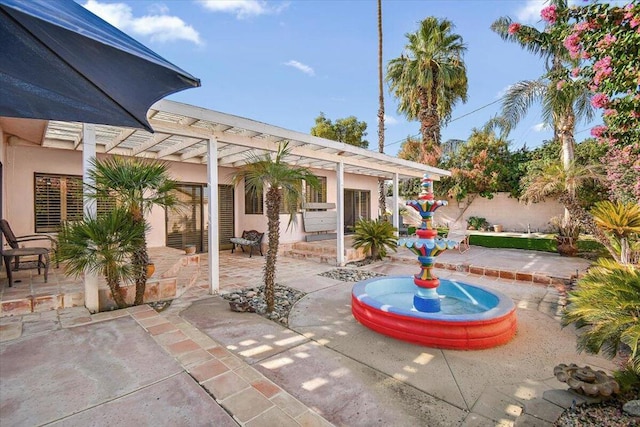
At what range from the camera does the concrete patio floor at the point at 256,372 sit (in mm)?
2354

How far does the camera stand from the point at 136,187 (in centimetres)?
451

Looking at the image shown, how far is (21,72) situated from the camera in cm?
155

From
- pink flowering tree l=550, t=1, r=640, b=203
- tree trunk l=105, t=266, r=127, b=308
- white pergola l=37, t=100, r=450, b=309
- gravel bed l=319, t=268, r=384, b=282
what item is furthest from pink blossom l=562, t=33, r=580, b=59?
tree trunk l=105, t=266, r=127, b=308

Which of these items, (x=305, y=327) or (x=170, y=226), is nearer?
(x=305, y=327)

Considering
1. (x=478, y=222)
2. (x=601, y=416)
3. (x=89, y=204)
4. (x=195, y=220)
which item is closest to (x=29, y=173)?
(x=195, y=220)

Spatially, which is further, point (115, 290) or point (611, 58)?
point (115, 290)

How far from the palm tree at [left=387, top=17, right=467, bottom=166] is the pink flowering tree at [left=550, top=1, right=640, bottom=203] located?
1163 cm

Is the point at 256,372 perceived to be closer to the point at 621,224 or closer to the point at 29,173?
the point at 621,224

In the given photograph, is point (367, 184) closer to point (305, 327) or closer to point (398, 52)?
point (398, 52)

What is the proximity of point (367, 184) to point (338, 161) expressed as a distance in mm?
6372

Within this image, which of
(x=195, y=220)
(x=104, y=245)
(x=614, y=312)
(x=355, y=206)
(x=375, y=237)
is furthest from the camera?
(x=355, y=206)

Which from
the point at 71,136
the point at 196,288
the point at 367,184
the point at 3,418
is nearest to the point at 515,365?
the point at 3,418

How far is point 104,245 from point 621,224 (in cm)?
978

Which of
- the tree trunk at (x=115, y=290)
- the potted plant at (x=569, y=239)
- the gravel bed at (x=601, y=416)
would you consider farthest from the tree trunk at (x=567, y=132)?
the tree trunk at (x=115, y=290)
